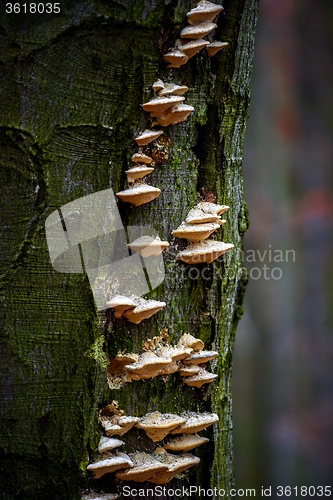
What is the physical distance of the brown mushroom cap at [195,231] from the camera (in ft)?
3.85

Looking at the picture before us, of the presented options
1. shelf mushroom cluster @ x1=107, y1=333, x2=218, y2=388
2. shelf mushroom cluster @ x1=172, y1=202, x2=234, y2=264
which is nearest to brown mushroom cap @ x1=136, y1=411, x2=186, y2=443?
shelf mushroom cluster @ x1=107, y1=333, x2=218, y2=388

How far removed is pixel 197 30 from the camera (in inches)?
44.4

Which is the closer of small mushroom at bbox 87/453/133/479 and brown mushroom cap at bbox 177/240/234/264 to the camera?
small mushroom at bbox 87/453/133/479

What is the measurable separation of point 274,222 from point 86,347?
3508 millimetres

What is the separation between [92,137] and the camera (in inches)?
43.6

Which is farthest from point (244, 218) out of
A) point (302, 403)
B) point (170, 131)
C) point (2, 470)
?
point (302, 403)

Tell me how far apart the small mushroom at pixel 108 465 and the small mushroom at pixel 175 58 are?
101cm

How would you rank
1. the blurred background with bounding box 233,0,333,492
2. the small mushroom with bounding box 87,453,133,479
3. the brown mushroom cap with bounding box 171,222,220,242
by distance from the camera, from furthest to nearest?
the blurred background with bounding box 233,0,333,492 < the brown mushroom cap with bounding box 171,222,220,242 < the small mushroom with bounding box 87,453,133,479

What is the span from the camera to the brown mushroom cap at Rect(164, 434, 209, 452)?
1.18 m

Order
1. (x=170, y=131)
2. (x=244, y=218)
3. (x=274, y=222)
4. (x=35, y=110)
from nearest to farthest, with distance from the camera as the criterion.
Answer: (x=35, y=110) → (x=170, y=131) → (x=244, y=218) → (x=274, y=222)

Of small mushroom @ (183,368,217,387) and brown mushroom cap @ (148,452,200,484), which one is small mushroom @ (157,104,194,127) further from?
brown mushroom cap @ (148,452,200,484)

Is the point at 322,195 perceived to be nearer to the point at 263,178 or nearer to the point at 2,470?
the point at 263,178

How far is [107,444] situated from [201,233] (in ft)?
1.92

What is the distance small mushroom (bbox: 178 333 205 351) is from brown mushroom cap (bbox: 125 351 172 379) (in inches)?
3.7
